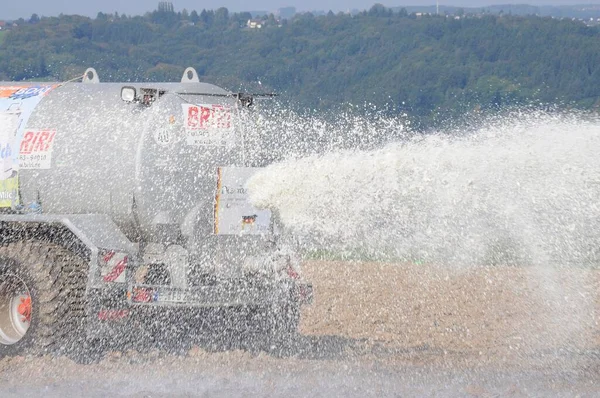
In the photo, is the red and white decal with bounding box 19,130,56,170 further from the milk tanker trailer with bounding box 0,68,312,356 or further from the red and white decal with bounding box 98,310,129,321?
the red and white decal with bounding box 98,310,129,321

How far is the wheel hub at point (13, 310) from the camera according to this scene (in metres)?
9.42

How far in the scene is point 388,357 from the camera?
9.04 meters

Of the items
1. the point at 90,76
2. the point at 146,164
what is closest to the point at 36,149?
the point at 146,164

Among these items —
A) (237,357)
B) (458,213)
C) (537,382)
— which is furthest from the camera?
(458,213)

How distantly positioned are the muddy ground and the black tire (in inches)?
5.8

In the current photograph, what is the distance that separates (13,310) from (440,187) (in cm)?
377

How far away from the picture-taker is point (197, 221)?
9.19 metres

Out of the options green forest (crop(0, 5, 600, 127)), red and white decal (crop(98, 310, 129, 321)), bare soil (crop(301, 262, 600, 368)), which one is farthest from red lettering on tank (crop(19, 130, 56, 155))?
A: green forest (crop(0, 5, 600, 127))

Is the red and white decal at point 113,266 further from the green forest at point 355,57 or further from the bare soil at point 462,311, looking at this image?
the green forest at point 355,57

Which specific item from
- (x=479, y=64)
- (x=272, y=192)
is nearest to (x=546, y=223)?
(x=272, y=192)

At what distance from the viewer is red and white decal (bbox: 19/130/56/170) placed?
31.0 ft

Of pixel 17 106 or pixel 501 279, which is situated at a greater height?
pixel 17 106

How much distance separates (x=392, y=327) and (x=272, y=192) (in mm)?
2108

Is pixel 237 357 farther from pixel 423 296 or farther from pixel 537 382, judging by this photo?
pixel 423 296
